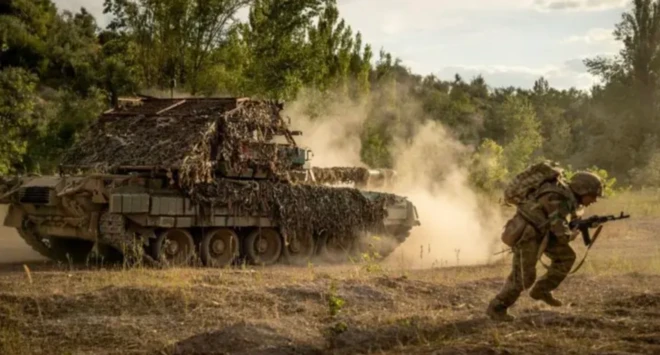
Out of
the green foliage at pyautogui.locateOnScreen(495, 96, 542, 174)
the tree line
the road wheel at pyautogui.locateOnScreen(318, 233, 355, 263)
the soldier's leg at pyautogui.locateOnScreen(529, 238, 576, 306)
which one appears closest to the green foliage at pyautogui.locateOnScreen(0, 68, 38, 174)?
the tree line

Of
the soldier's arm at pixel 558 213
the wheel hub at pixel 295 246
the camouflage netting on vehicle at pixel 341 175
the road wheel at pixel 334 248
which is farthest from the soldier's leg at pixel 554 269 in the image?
the camouflage netting on vehicle at pixel 341 175

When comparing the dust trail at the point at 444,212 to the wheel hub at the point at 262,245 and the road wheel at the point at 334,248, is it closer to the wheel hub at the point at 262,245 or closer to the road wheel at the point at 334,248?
the road wheel at the point at 334,248

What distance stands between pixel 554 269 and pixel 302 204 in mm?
8586

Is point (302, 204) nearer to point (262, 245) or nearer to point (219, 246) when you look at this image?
point (262, 245)

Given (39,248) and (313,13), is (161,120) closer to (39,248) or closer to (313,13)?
(39,248)

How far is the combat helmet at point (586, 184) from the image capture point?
9.62m

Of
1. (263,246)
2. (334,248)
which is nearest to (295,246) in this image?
(263,246)

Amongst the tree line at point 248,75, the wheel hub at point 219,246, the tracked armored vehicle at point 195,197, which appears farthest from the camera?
the tree line at point 248,75

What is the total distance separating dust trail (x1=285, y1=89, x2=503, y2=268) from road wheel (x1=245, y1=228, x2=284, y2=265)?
2315mm

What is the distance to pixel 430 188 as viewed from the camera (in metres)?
25.1

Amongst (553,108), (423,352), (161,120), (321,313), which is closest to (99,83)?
(161,120)

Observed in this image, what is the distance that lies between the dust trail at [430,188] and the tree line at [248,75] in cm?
89

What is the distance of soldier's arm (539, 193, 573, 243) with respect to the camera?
9.41 metres

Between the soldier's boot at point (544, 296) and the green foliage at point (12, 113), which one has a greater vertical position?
the green foliage at point (12, 113)
